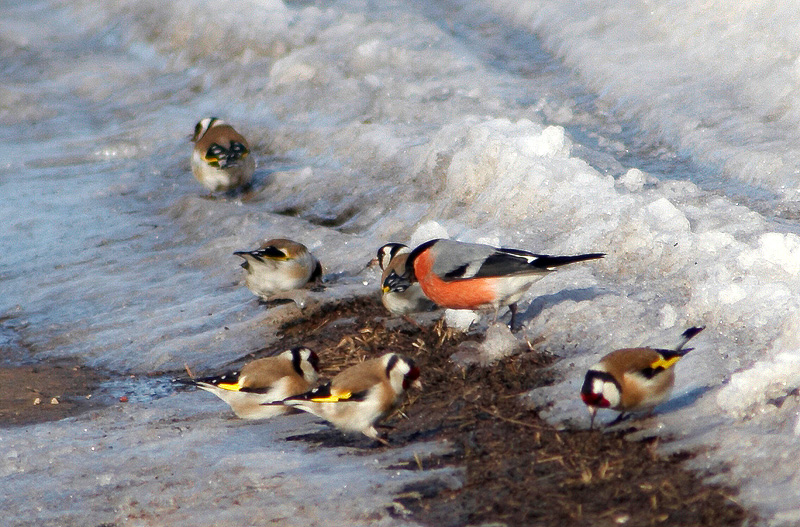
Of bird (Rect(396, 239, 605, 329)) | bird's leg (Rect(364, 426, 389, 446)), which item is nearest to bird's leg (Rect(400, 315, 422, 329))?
bird (Rect(396, 239, 605, 329))

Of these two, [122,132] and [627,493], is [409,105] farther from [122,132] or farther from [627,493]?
[627,493]

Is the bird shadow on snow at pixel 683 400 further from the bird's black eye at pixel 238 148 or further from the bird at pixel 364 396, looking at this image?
the bird's black eye at pixel 238 148

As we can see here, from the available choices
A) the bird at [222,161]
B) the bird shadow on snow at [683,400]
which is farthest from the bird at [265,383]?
the bird at [222,161]

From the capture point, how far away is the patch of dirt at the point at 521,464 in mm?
3559

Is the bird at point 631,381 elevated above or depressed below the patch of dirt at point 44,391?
above

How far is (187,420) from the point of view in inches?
220

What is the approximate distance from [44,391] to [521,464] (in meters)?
3.71

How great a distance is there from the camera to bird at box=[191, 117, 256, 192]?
10.2 meters

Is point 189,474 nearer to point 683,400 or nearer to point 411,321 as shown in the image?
point 411,321

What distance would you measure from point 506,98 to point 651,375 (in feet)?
23.3

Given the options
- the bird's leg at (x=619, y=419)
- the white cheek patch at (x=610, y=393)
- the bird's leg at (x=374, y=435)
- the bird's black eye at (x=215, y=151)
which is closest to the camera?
the white cheek patch at (x=610, y=393)

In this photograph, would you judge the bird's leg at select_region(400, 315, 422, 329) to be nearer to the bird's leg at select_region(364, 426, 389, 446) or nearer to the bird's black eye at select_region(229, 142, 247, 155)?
the bird's leg at select_region(364, 426, 389, 446)

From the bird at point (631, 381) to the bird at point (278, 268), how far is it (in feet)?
10.7

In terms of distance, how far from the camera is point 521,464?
408cm
